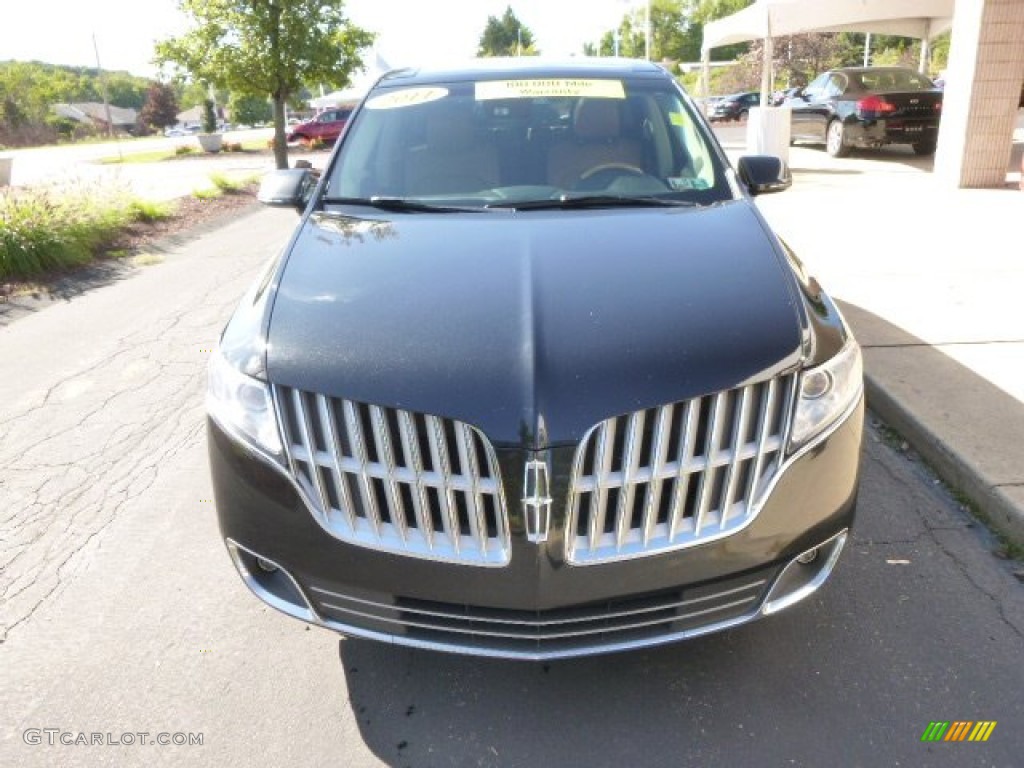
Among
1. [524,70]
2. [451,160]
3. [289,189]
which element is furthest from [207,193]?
[451,160]

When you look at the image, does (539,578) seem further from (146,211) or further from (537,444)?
(146,211)

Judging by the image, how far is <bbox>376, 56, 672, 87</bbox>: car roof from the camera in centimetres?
393

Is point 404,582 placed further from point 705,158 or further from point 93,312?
point 93,312

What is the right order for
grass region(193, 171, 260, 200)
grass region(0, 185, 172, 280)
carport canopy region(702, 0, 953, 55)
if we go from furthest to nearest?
grass region(193, 171, 260, 200)
carport canopy region(702, 0, 953, 55)
grass region(0, 185, 172, 280)

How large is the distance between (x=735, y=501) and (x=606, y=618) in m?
0.45

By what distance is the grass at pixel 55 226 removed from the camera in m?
8.44

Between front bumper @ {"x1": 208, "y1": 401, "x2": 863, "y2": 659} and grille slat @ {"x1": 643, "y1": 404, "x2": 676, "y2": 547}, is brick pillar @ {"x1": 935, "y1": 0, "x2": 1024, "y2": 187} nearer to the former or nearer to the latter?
front bumper @ {"x1": 208, "y1": 401, "x2": 863, "y2": 659}

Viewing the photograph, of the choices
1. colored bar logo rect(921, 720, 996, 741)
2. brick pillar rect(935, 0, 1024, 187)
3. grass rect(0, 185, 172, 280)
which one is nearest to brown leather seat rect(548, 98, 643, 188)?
colored bar logo rect(921, 720, 996, 741)

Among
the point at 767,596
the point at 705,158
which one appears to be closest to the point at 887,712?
the point at 767,596

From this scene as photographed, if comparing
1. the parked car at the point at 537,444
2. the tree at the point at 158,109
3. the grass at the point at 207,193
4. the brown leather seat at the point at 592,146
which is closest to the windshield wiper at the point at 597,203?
the brown leather seat at the point at 592,146

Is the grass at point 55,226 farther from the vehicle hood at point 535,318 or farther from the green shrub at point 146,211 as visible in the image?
the vehicle hood at point 535,318

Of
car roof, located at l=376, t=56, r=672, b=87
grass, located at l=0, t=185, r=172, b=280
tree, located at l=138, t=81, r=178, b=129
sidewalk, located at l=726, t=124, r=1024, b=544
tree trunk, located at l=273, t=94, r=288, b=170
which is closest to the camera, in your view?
sidewalk, located at l=726, t=124, r=1024, b=544

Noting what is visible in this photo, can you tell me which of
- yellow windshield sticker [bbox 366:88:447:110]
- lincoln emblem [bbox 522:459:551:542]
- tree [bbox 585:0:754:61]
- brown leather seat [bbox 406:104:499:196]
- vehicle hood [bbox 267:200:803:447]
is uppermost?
tree [bbox 585:0:754:61]

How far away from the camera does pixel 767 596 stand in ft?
Result: 7.36
